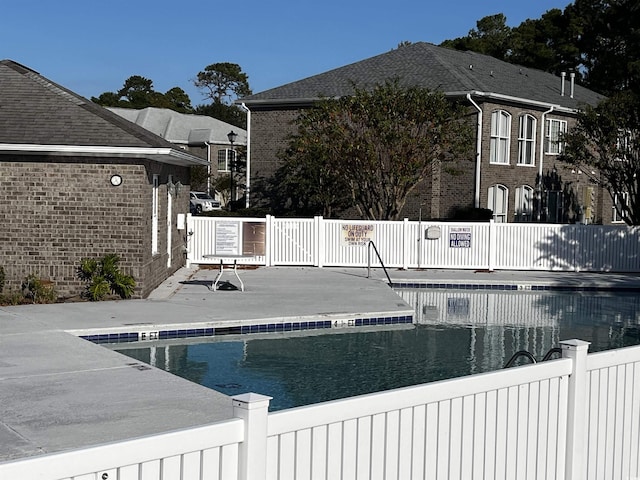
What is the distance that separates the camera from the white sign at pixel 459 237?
24391mm

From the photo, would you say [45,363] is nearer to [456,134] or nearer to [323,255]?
[323,255]

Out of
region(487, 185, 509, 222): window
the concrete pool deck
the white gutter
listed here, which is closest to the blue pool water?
the concrete pool deck

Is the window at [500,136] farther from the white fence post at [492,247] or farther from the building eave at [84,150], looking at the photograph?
the building eave at [84,150]

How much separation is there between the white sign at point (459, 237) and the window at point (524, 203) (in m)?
9.88

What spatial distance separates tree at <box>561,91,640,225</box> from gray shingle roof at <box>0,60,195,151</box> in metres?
15.7

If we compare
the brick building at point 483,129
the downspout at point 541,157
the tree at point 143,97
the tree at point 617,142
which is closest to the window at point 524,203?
the brick building at point 483,129

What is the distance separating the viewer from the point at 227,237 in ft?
78.1

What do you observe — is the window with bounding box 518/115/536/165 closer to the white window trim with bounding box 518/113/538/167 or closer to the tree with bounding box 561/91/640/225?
the white window trim with bounding box 518/113/538/167

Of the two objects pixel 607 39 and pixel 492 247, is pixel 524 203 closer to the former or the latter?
pixel 492 247

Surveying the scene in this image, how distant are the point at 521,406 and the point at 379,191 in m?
22.3

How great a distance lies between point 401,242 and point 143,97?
74.4m

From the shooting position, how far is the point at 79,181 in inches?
647

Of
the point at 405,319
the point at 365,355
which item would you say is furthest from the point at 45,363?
the point at 405,319

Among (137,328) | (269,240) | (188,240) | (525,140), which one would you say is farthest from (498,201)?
(137,328)
